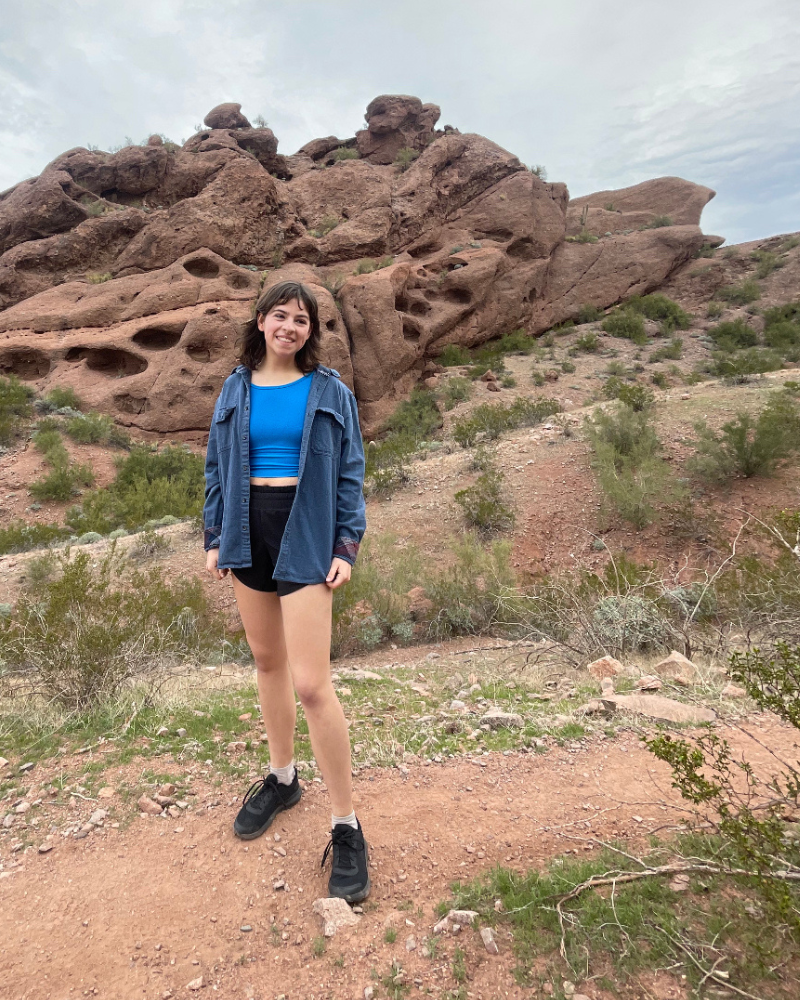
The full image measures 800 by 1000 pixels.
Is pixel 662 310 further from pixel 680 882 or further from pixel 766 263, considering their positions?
pixel 680 882

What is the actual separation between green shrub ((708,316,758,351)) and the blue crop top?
75.5 feet

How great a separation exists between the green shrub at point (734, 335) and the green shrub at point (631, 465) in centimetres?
1439

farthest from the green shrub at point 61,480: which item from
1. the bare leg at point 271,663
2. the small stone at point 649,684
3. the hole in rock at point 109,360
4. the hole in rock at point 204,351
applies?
the small stone at point 649,684

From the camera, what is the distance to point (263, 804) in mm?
2039

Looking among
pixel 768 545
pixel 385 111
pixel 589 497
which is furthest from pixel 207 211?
pixel 768 545

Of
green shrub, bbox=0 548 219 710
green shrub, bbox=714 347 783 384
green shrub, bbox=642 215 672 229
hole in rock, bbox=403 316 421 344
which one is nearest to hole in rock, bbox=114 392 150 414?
hole in rock, bbox=403 316 421 344

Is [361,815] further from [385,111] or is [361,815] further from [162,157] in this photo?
[385,111]

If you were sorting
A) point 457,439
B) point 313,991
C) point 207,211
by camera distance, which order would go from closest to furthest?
1. point 313,991
2. point 457,439
3. point 207,211

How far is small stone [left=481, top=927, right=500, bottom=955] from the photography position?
1.40 m

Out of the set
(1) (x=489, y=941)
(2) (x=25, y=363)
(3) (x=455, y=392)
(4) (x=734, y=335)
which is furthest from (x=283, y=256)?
(1) (x=489, y=941)

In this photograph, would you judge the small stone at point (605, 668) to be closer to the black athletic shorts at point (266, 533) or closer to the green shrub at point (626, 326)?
the black athletic shorts at point (266, 533)

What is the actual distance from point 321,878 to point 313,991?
0.39m

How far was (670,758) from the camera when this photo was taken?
4.60 feet

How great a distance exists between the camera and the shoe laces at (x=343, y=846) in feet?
5.64
